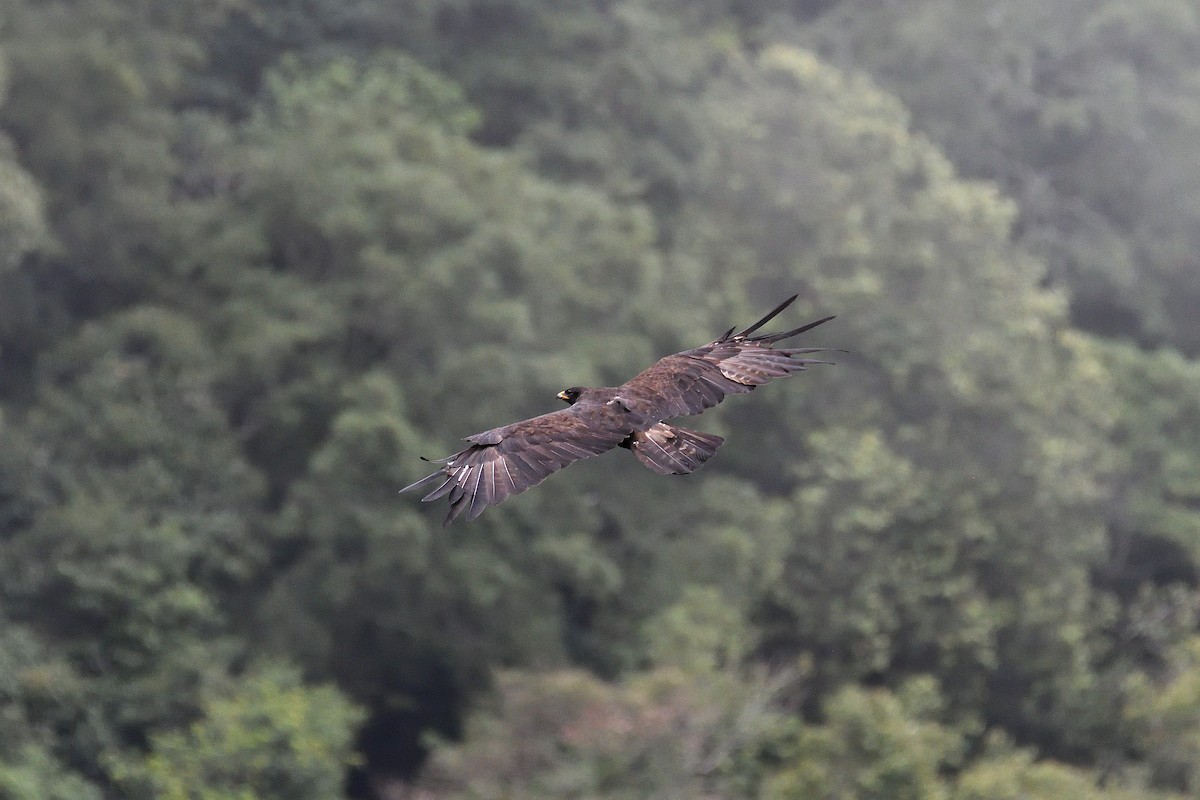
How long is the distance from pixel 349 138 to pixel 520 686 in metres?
7.42

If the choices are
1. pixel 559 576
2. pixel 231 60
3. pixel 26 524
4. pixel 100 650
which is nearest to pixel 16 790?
pixel 100 650

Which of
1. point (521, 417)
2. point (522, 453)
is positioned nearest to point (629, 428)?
point (522, 453)

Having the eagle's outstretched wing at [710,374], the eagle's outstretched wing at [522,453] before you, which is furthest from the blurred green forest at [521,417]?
the eagle's outstretched wing at [522,453]

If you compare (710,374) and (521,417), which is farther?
(521,417)

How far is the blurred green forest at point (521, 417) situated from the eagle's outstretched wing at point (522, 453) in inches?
347

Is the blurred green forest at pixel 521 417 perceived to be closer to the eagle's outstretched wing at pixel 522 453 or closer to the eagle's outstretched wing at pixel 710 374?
the eagle's outstretched wing at pixel 710 374

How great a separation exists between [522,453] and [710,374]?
1.31m

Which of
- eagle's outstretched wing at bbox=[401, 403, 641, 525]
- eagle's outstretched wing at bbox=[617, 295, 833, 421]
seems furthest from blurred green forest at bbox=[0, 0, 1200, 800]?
eagle's outstretched wing at bbox=[401, 403, 641, 525]

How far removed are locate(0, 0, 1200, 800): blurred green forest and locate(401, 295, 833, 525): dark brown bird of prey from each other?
8465 mm

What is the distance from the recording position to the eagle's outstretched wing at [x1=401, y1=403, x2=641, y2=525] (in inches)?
310

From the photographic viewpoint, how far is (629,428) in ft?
28.1

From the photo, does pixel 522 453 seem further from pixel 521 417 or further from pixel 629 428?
pixel 521 417

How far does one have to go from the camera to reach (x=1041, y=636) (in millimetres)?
A: 22578

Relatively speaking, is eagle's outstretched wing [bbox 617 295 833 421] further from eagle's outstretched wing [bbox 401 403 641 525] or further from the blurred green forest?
the blurred green forest
